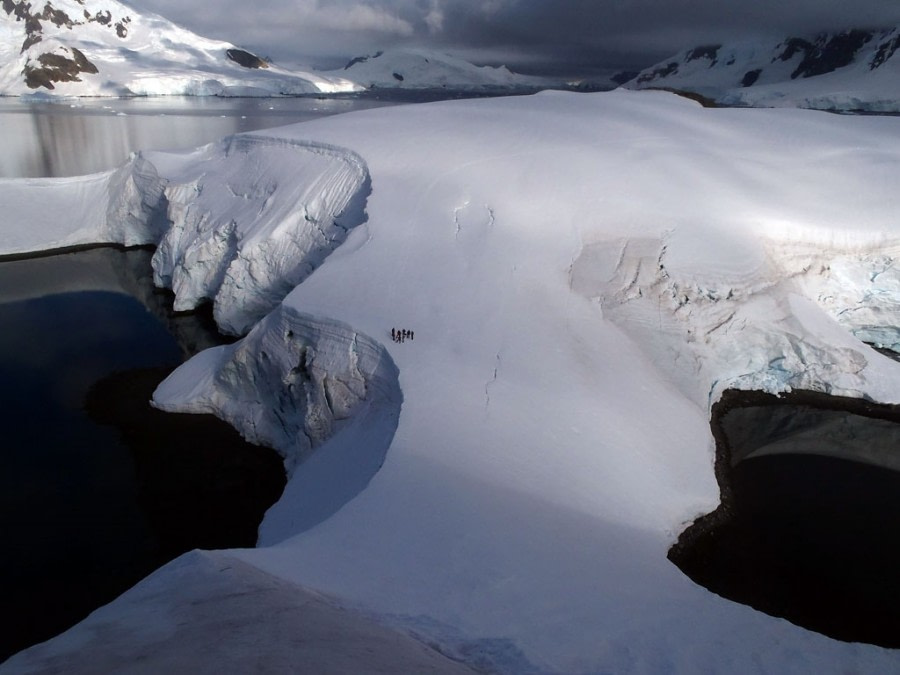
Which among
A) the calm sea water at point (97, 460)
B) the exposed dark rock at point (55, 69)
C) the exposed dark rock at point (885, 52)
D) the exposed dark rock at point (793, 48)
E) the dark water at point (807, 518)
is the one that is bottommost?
the exposed dark rock at point (55, 69)

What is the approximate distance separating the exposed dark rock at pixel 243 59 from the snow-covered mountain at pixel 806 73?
3827 inches

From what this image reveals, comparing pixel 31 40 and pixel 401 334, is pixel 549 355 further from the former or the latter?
pixel 31 40

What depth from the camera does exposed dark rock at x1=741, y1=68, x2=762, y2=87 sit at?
156750 mm

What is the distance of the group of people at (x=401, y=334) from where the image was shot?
32.1ft

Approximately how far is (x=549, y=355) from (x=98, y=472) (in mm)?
7922

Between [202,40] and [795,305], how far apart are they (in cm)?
15926

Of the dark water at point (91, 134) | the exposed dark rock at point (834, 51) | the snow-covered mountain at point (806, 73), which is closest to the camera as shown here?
the dark water at point (91, 134)

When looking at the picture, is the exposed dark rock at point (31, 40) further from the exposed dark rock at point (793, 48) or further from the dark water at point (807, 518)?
the exposed dark rock at point (793, 48)

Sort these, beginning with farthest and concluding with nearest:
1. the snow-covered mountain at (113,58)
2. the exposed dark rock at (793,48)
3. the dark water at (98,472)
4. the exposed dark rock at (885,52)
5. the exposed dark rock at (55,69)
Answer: the exposed dark rock at (793,48) < the snow-covered mountain at (113,58) < the exposed dark rock at (55,69) < the exposed dark rock at (885,52) < the dark water at (98,472)

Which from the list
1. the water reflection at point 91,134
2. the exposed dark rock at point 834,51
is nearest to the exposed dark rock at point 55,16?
the water reflection at point 91,134

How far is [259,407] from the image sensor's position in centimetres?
1111

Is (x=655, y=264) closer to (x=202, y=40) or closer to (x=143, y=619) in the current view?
(x=143, y=619)

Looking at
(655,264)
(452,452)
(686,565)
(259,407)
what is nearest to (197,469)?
(259,407)

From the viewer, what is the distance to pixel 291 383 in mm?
10477
